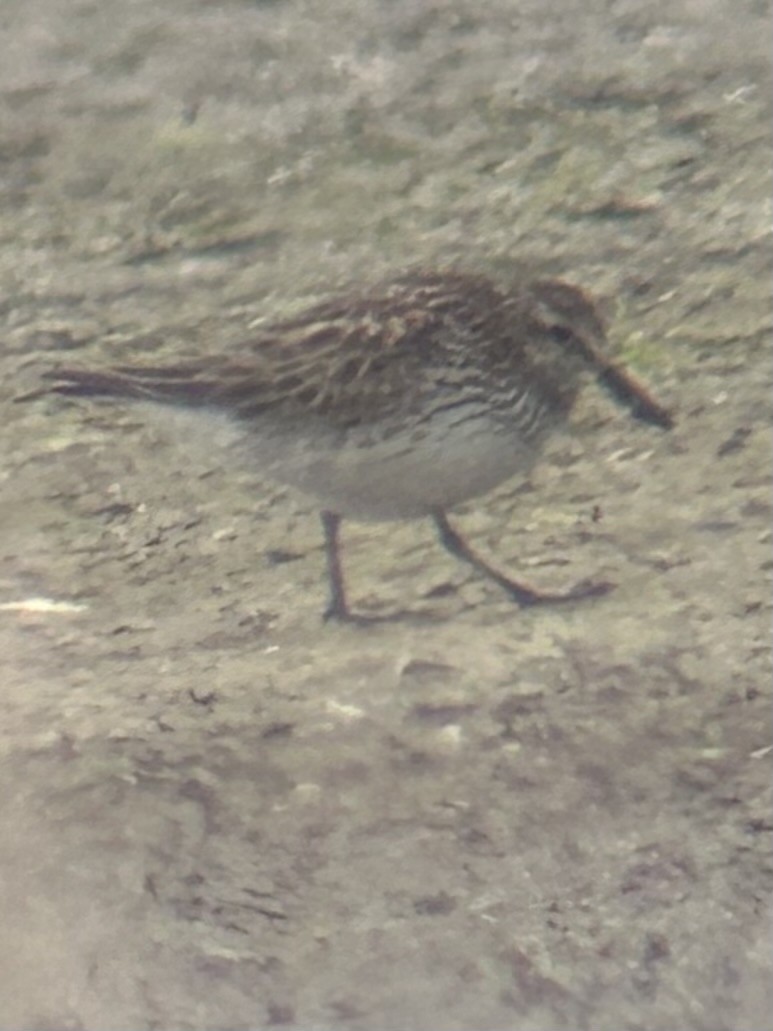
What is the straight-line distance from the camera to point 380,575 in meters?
2.18

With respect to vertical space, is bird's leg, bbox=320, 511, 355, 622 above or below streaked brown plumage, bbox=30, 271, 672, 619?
below

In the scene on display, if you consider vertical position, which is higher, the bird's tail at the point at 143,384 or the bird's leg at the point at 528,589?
the bird's tail at the point at 143,384

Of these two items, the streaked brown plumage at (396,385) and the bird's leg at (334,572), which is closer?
the streaked brown plumage at (396,385)

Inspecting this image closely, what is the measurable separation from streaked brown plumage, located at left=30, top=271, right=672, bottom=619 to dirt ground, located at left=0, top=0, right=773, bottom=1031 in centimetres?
9

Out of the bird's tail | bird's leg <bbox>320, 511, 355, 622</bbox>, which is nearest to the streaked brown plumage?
the bird's tail

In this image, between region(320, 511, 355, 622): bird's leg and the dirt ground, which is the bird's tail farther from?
region(320, 511, 355, 622): bird's leg

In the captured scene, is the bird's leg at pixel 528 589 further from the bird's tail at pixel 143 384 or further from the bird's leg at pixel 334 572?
the bird's tail at pixel 143 384

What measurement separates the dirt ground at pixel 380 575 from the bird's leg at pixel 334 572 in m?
0.03

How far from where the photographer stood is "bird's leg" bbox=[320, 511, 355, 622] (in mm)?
2092

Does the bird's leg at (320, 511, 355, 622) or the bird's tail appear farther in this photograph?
the bird's leg at (320, 511, 355, 622)

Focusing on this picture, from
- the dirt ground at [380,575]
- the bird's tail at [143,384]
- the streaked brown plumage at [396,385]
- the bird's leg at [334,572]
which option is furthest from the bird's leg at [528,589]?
the bird's tail at [143,384]

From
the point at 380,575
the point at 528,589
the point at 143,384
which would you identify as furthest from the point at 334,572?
the point at 143,384

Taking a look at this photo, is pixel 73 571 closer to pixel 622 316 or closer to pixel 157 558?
pixel 157 558

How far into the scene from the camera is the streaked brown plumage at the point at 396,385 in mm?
1691
